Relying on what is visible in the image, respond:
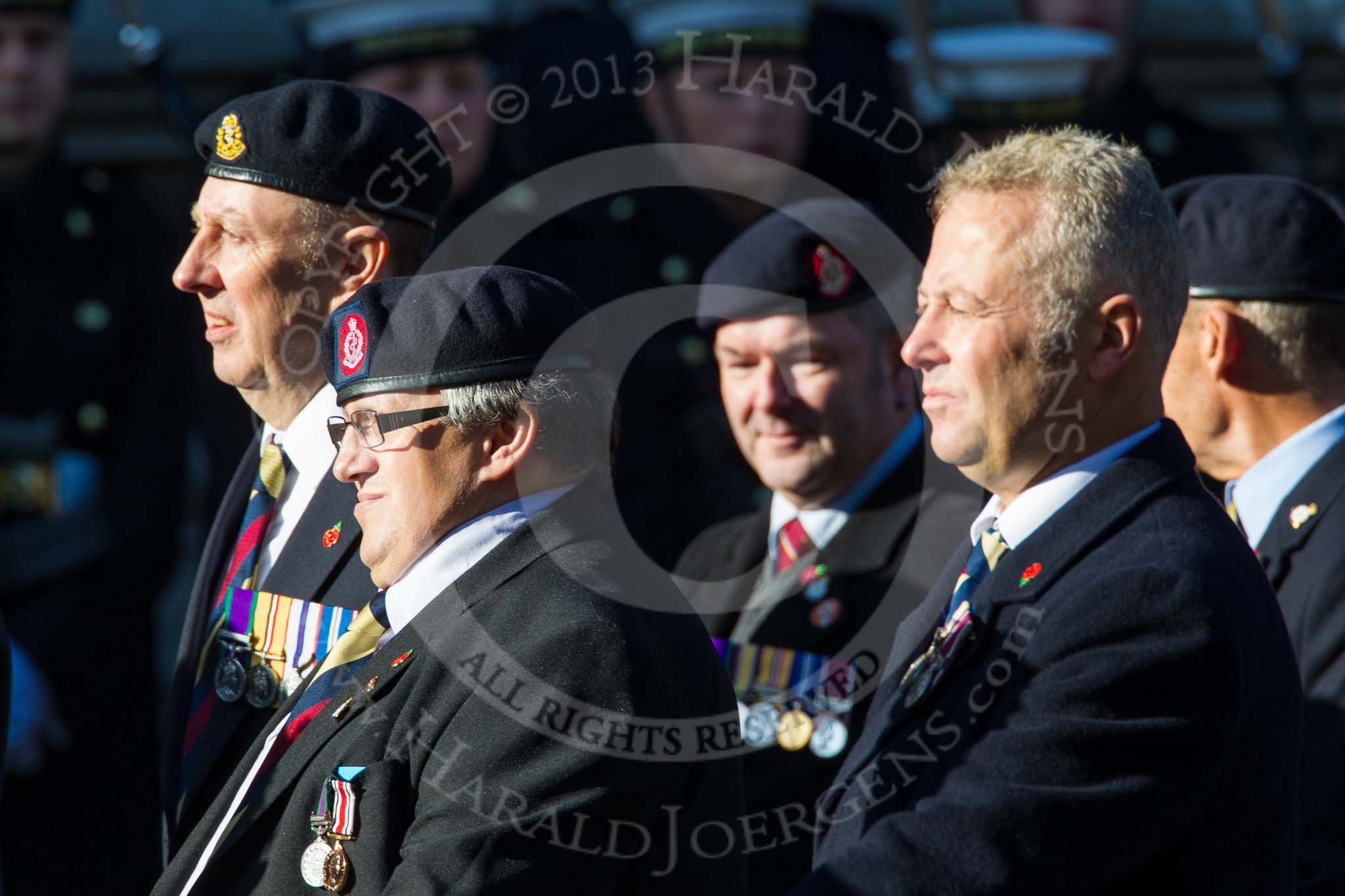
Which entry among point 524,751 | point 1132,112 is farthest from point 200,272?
point 1132,112

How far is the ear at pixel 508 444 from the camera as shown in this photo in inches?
93.4

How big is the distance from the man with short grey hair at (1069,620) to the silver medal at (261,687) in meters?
1.00

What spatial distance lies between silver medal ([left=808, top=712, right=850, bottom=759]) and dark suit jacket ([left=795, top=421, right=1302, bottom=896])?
3.35ft

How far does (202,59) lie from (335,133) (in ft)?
9.87

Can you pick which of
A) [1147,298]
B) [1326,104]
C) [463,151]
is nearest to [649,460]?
[463,151]

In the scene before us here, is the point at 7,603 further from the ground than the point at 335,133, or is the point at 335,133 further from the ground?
the point at 335,133

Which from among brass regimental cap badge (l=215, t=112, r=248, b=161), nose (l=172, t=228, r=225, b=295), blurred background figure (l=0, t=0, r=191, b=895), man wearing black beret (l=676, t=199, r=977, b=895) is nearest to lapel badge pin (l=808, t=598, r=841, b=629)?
man wearing black beret (l=676, t=199, r=977, b=895)

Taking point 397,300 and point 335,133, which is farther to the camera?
point 335,133

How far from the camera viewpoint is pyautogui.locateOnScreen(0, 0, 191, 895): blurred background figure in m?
4.79

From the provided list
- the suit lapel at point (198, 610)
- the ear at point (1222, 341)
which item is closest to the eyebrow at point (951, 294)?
the ear at point (1222, 341)

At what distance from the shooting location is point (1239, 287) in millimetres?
3104

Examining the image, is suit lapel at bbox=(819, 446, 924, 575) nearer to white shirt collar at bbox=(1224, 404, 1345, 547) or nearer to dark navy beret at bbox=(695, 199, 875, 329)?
dark navy beret at bbox=(695, 199, 875, 329)

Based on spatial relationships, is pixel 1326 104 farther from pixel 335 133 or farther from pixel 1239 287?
pixel 335 133

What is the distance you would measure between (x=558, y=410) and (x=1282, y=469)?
1.48 meters
